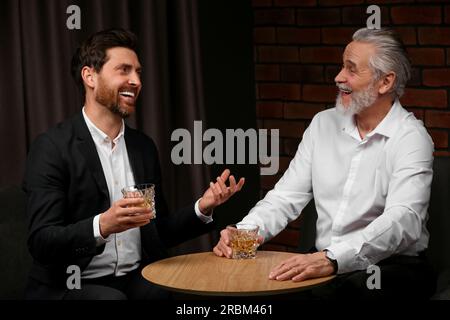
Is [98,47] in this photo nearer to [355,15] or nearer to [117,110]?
[117,110]

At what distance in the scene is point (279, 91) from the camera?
4633mm

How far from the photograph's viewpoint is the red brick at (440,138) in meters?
4.04

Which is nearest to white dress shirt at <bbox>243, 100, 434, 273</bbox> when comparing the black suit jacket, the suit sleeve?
the black suit jacket

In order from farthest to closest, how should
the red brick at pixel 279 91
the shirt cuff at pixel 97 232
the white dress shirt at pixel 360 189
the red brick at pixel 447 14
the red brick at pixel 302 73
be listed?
the red brick at pixel 279 91 < the red brick at pixel 302 73 < the red brick at pixel 447 14 < the white dress shirt at pixel 360 189 < the shirt cuff at pixel 97 232

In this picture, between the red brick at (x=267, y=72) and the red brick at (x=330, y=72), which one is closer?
the red brick at (x=330, y=72)

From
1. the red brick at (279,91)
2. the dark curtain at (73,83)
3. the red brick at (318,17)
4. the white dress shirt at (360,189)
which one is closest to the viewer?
the white dress shirt at (360,189)

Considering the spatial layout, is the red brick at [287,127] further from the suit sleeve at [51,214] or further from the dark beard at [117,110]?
the suit sleeve at [51,214]

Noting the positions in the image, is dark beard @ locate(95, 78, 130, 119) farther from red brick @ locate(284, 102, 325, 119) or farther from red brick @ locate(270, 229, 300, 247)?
red brick @ locate(270, 229, 300, 247)

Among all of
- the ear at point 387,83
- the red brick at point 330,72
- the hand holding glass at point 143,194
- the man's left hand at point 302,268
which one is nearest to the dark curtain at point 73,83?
the red brick at point 330,72

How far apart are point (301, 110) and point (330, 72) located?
0.84 ft

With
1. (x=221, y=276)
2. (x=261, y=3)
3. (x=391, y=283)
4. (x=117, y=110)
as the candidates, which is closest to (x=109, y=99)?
(x=117, y=110)

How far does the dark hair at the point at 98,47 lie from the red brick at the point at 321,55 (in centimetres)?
139

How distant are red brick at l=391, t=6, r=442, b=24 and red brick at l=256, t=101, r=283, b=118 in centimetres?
81

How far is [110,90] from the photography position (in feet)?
10.5
